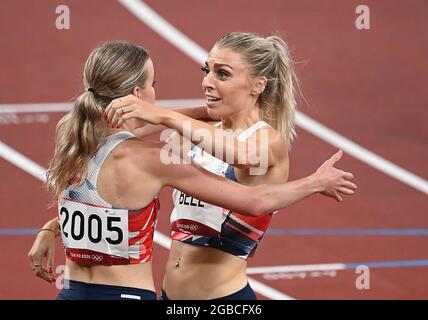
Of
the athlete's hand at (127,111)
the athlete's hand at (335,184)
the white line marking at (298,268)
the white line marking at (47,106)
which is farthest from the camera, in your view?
the white line marking at (47,106)

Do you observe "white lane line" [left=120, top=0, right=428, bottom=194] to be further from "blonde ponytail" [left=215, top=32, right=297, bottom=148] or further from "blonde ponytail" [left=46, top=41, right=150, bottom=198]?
"blonde ponytail" [left=46, top=41, right=150, bottom=198]

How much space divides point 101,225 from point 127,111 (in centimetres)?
47

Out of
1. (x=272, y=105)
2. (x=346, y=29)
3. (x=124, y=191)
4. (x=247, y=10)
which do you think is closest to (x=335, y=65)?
(x=346, y=29)

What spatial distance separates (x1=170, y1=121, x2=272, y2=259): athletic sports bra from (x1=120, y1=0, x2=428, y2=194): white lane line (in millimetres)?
3641

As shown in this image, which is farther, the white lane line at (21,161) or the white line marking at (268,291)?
the white lane line at (21,161)

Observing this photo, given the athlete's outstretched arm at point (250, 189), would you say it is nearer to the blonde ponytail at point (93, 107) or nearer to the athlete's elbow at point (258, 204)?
the athlete's elbow at point (258, 204)

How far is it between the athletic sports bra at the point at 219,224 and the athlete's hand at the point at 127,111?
74 cm

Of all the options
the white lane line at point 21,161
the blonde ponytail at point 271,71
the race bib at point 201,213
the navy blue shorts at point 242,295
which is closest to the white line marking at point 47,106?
the white lane line at point 21,161

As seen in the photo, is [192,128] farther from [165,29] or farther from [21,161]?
[165,29]

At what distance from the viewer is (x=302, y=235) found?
6.52 metres

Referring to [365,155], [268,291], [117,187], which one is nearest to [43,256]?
[117,187]

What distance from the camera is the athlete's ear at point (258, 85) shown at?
408 centimetres

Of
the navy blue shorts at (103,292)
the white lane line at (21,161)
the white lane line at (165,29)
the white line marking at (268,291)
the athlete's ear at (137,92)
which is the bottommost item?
the white line marking at (268,291)
